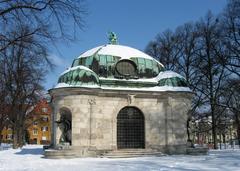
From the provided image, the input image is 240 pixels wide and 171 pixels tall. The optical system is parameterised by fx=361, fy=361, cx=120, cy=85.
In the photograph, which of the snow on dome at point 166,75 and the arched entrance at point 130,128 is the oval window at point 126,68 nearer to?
the snow on dome at point 166,75

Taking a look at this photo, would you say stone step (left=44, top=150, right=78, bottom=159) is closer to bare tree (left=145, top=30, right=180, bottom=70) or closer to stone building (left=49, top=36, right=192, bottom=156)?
stone building (left=49, top=36, right=192, bottom=156)

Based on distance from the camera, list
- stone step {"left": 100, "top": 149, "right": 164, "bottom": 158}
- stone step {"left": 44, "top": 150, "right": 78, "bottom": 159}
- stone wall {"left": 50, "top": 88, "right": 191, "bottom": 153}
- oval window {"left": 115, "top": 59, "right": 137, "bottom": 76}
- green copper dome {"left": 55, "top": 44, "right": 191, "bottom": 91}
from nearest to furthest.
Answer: stone step {"left": 44, "top": 150, "right": 78, "bottom": 159} < stone step {"left": 100, "top": 149, "right": 164, "bottom": 158} < stone wall {"left": 50, "top": 88, "right": 191, "bottom": 153} < green copper dome {"left": 55, "top": 44, "right": 191, "bottom": 91} < oval window {"left": 115, "top": 59, "right": 137, "bottom": 76}

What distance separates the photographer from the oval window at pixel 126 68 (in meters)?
27.3

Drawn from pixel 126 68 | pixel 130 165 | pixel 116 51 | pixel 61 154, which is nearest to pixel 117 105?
pixel 126 68

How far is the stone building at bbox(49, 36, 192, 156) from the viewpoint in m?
24.5

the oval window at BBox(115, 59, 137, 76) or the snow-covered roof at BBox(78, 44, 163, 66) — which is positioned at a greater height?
the snow-covered roof at BBox(78, 44, 163, 66)

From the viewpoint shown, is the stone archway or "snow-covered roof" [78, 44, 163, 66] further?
"snow-covered roof" [78, 44, 163, 66]

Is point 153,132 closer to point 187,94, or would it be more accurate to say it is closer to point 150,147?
point 150,147

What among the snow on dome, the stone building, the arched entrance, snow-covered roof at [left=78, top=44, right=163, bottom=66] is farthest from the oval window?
the arched entrance

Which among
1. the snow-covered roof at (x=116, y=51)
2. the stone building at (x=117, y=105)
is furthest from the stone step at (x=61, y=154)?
the snow-covered roof at (x=116, y=51)

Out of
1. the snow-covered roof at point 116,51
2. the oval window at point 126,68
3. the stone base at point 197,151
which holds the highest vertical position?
the snow-covered roof at point 116,51

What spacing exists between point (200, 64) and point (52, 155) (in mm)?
17638

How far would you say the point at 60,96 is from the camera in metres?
24.9

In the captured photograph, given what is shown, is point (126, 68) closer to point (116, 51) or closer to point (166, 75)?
point (116, 51)
